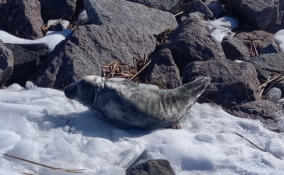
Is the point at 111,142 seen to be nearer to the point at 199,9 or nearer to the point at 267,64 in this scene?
the point at 267,64

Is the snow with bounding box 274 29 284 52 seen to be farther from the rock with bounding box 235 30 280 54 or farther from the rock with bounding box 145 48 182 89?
the rock with bounding box 145 48 182 89

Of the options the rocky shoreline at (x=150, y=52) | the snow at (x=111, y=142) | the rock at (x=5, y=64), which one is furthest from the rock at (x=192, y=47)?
the rock at (x=5, y=64)

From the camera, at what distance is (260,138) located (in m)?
4.21

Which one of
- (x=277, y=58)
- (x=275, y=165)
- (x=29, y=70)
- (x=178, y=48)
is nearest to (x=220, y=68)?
(x=178, y=48)

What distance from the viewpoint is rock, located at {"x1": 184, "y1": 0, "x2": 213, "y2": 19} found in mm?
6223

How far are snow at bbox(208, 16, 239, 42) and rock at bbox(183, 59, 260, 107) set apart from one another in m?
1.05

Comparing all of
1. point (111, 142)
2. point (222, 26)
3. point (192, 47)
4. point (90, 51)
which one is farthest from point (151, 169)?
point (222, 26)

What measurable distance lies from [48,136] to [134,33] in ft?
5.41

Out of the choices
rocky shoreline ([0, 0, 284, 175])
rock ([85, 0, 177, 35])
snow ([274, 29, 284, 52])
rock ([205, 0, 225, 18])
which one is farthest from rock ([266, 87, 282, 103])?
rock ([205, 0, 225, 18])

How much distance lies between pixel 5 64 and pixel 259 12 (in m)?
2.88

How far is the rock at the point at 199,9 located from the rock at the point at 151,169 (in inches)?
113

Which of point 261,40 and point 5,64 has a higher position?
point 5,64

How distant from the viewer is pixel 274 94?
16.2ft

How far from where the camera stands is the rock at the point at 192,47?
199 inches
